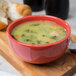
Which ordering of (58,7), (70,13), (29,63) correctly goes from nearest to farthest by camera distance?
1. (29,63)
2. (58,7)
3. (70,13)

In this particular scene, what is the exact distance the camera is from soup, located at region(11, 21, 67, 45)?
3.03 feet

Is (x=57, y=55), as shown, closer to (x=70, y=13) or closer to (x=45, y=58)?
(x=45, y=58)

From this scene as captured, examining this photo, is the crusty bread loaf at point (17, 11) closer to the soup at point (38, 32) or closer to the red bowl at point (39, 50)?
the soup at point (38, 32)

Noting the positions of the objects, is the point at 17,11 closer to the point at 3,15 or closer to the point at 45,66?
the point at 3,15

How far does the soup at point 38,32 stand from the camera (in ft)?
3.03

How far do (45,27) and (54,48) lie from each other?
0.67 ft

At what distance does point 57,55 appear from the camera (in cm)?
90

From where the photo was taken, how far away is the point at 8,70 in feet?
3.21

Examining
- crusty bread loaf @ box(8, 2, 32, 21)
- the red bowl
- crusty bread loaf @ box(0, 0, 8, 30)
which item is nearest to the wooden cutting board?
the red bowl

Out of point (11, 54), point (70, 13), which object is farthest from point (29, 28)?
point (70, 13)

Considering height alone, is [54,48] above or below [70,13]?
above

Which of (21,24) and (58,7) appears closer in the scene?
(21,24)

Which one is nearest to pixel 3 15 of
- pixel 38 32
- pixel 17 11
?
pixel 17 11

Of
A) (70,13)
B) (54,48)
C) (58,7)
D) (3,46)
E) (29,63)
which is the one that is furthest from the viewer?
(70,13)
